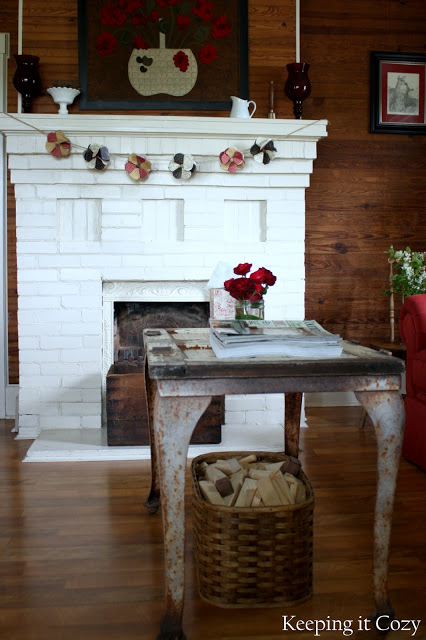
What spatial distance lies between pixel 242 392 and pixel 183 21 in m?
2.81

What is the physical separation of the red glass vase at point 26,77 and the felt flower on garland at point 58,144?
0.31 m

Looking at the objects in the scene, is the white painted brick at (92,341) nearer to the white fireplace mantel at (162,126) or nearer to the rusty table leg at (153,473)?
the white fireplace mantel at (162,126)

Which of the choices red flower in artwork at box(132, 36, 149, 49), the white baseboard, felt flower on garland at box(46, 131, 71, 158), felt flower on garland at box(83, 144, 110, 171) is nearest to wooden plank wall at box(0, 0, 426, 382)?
the white baseboard

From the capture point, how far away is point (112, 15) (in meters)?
3.60

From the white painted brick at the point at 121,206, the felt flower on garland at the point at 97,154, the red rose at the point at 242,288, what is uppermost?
the felt flower on garland at the point at 97,154

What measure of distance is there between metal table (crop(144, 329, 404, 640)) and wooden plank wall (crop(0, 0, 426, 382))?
2.65 m

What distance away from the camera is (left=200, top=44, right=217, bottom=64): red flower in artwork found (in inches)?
144

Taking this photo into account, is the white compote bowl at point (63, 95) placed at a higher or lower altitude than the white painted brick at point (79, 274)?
higher

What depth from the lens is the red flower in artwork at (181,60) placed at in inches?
144

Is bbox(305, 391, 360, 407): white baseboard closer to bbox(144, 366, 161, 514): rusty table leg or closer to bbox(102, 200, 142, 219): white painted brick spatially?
bbox(102, 200, 142, 219): white painted brick

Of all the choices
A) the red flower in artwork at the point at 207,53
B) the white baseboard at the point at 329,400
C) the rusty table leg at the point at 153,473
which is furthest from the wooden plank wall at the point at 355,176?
the rusty table leg at the point at 153,473

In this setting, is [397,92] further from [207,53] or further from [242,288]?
[242,288]

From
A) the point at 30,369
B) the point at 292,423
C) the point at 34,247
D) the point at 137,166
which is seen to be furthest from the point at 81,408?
the point at 292,423

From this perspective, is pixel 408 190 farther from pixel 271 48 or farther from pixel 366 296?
pixel 271 48
